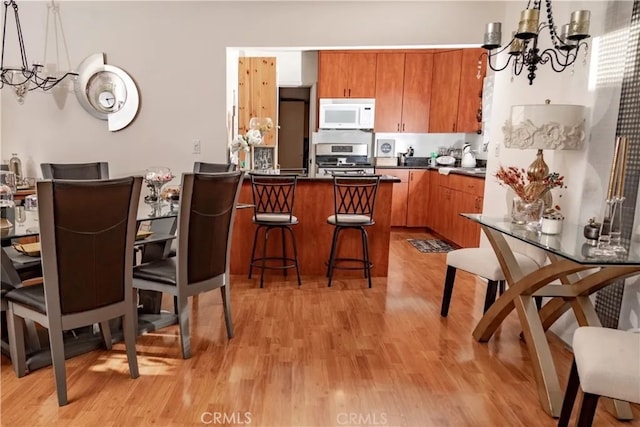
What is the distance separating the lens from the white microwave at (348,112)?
5766 millimetres

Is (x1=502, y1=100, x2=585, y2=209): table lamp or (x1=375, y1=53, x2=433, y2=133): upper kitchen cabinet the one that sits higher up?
(x1=375, y1=53, x2=433, y2=133): upper kitchen cabinet

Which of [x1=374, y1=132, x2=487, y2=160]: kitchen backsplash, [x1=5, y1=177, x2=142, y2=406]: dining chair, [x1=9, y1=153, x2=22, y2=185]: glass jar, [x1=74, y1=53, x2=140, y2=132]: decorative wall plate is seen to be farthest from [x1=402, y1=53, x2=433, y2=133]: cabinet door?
[x1=5, y1=177, x2=142, y2=406]: dining chair

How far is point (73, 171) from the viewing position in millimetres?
3168

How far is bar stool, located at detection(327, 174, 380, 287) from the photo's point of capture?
11.2 ft

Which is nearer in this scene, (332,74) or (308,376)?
(308,376)

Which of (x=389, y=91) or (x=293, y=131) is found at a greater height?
(x=389, y=91)

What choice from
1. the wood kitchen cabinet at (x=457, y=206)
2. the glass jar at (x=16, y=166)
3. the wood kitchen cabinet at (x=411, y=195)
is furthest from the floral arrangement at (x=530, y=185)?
the glass jar at (x=16, y=166)

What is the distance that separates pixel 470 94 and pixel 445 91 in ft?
1.19

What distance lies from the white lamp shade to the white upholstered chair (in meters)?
0.70

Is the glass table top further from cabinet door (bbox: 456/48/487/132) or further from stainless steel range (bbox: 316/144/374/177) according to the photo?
stainless steel range (bbox: 316/144/374/177)

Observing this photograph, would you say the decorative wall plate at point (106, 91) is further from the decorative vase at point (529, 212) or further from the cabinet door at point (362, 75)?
the decorative vase at point (529, 212)

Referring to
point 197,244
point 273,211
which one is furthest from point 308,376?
point 273,211

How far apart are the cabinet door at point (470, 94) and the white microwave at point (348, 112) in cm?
118

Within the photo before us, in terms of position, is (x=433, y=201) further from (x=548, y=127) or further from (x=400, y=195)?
(x=548, y=127)
